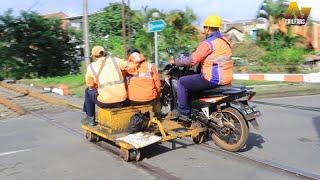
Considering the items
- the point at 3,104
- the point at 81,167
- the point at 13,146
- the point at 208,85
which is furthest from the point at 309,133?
the point at 3,104

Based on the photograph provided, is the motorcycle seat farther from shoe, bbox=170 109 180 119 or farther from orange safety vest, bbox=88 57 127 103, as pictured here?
orange safety vest, bbox=88 57 127 103

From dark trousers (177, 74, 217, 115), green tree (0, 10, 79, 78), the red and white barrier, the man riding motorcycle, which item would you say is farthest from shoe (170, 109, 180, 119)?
green tree (0, 10, 79, 78)

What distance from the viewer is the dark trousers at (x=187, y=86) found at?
24.2ft

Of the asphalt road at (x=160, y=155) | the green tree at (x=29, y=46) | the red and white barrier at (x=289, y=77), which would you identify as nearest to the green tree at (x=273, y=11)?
the red and white barrier at (x=289, y=77)

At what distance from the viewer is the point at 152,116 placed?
7.79m

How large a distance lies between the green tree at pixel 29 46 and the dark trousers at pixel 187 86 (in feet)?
101

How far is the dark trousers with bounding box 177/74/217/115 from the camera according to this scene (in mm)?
7387

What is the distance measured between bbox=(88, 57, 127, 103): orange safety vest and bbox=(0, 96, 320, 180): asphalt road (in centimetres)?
84

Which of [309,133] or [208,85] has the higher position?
[208,85]

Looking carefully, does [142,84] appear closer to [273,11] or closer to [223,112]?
[223,112]

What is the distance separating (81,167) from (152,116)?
1.49m

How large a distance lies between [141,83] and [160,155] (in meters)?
1.21

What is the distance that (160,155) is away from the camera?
732cm

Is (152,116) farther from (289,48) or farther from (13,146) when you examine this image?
(289,48)
